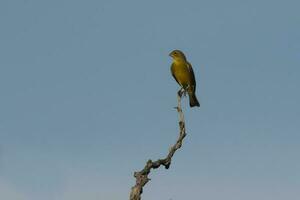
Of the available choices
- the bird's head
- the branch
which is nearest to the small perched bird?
the bird's head

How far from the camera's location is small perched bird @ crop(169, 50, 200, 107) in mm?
19680

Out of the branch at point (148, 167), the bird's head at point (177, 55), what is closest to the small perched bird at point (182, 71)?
the bird's head at point (177, 55)

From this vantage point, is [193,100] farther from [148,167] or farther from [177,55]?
[148,167]

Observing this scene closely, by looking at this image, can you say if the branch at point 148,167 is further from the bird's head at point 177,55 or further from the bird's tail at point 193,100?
the bird's head at point 177,55

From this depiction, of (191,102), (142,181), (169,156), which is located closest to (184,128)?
(169,156)

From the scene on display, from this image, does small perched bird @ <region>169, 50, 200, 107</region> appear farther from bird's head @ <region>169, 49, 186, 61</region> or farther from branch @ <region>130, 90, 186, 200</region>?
branch @ <region>130, 90, 186, 200</region>

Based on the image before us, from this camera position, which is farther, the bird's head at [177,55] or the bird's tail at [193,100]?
the bird's head at [177,55]

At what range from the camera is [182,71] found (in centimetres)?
1992

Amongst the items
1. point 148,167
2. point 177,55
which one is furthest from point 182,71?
point 148,167

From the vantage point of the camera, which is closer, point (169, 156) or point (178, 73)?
point (169, 156)

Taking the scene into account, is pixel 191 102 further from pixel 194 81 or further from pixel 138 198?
pixel 138 198

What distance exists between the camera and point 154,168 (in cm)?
1196

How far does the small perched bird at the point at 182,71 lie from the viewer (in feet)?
64.6

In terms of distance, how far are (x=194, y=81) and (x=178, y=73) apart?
42cm
